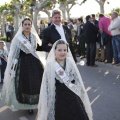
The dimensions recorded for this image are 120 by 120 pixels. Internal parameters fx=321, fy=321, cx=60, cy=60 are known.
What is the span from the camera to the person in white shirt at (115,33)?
9516 millimetres

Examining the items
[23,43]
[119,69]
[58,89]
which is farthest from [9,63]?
[119,69]

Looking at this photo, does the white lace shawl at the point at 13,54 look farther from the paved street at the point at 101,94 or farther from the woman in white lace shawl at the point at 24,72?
the paved street at the point at 101,94

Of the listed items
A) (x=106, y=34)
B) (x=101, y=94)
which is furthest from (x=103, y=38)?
(x=101, y=94)

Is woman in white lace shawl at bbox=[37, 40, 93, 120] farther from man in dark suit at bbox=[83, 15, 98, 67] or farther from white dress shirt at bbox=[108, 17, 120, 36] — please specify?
man in dark suit at bbox=[83, 15, 98, 67]

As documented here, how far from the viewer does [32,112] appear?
217 inches

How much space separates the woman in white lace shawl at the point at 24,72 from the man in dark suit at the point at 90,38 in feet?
15.9

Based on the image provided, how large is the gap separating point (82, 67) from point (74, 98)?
659 centimetres

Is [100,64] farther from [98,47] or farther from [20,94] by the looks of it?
[20,94]

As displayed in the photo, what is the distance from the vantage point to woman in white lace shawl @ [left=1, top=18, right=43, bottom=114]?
5.50 meters

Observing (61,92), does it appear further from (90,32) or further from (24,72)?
(90,32)

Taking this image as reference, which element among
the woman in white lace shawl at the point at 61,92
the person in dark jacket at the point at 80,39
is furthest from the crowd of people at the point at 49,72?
the person in dark jacket at the point at 80,39

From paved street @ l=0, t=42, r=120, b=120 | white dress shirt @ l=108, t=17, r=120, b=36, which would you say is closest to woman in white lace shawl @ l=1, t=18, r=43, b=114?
paved street @ l=0, t=42, r=120, b=120

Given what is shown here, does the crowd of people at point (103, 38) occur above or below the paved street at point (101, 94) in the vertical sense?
above

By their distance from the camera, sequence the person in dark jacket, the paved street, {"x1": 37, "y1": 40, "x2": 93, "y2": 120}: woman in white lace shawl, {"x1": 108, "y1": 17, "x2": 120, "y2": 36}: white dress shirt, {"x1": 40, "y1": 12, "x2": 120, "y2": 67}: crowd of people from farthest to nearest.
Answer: the person in dark jacket, {"x1": 40, "y1": 12, "x2": 120, "y2": 67}: crowd of people, {"x1": 108, "y1": 17, "x2": 120, "y2": 36}: white dress shirt, the paved street, {"x1": 37, "y1": 40, "x2": 93, "y2": 120}: woman in white lace shawl
